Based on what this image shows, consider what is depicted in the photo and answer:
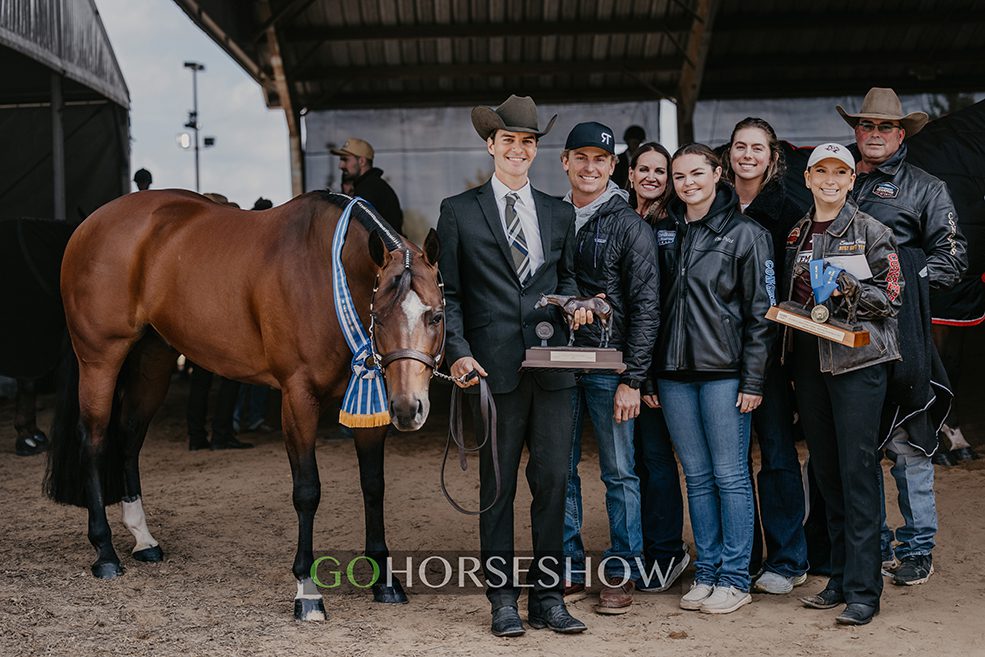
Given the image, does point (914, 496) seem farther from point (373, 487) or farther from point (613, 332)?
point (373, 487)

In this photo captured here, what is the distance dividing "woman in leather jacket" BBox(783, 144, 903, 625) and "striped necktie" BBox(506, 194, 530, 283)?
0.99 metres

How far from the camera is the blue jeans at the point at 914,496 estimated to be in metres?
3.79

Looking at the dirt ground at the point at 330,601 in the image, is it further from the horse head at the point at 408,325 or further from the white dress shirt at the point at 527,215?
the white dress shirt at the point at 527,215

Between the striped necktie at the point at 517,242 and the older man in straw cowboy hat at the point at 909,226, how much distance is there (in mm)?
1395

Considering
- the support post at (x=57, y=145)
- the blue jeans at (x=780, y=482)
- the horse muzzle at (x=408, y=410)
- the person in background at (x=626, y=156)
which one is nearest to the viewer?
the horse muzzle at (x=408, y=410)

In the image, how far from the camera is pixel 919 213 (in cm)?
364

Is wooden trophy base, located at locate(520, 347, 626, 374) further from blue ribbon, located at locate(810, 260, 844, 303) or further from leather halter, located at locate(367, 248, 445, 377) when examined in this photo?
blue ribbon, located at locate(810, 260, 844, 303)

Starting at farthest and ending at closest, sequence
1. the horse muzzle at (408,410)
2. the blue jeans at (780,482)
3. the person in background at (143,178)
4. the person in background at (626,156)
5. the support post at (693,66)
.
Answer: the support post at (693,66)
the person in background at (626,156)
the person in background at (143,178)
the blue jeans at (780,482)
the horse muzzle at (408,410)

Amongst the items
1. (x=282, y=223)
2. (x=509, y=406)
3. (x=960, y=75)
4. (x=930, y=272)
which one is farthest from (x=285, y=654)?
(x=960, y=75)

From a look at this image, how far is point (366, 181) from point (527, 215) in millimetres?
4159

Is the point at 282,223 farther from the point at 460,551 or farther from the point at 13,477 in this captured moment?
the point at 13,477

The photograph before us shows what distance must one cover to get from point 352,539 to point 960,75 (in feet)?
38.7

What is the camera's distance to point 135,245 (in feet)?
14.2

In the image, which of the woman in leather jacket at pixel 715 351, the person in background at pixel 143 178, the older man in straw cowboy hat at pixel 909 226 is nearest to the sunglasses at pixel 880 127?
the older man in straw cowboy hat at pixel 909 226
